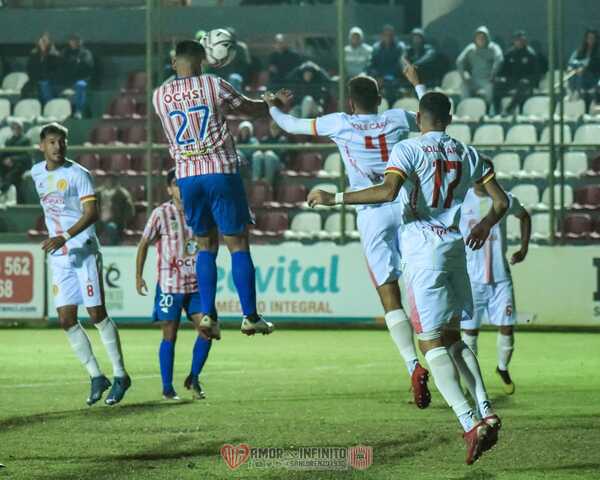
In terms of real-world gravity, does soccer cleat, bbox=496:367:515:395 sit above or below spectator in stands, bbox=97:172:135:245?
below

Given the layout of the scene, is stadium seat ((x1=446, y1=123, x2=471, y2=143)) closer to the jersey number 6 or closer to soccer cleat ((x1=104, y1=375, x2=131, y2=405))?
soccer cleat ((x1=104, y1=375, x2=131, y2=405))

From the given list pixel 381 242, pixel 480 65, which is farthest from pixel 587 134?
pixel 381 242

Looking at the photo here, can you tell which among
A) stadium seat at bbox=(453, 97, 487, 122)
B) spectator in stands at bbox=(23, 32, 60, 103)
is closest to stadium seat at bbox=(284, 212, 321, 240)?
stadium seat at bbox=(453, 97, 487, 122)

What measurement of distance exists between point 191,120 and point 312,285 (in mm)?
11104

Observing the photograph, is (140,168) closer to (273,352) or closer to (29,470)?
(273,352)

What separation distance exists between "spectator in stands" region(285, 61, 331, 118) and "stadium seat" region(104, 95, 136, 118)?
2.81 m

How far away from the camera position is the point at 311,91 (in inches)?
865

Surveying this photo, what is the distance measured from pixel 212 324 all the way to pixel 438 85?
13.3 m

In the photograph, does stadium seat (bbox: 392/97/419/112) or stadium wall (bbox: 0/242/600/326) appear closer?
stadium wall (bbox: 0/242/600/326)

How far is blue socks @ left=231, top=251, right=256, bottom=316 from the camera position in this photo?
32.8ft

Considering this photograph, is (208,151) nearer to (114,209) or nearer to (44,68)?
(114,209)

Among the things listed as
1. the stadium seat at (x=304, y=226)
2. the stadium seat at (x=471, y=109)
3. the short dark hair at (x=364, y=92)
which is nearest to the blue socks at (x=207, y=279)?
the short dark hair at (x=364, y=92)

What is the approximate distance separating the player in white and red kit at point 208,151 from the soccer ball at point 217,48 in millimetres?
314

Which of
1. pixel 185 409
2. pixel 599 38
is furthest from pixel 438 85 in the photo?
pixel 185 409
